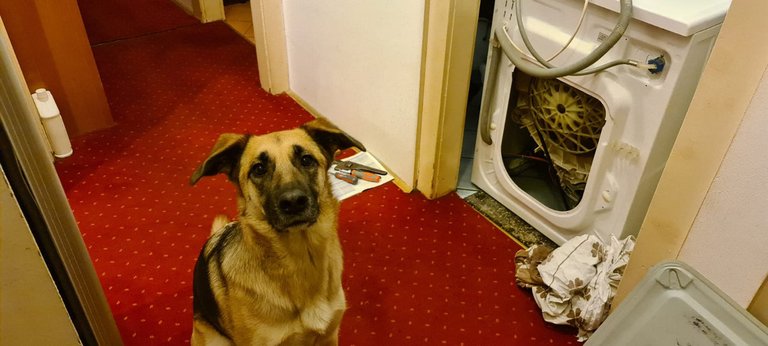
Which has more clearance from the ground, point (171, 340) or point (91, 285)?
point (91, 285)

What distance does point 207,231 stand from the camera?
218 cm

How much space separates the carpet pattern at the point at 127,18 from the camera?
3649mm

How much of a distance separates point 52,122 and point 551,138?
6.66ft

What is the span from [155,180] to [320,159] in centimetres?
135

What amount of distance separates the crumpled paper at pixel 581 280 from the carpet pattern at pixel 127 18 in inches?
118

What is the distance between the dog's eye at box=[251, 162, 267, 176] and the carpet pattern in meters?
2.76

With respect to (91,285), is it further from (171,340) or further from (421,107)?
(421,107)

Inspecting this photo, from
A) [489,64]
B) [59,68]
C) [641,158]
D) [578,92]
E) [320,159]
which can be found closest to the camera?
[320,159]

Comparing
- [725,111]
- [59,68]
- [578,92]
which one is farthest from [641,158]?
[59,68]

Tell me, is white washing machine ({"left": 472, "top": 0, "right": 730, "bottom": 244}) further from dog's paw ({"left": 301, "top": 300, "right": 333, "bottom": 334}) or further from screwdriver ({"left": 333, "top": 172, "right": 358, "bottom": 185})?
dog's paw ({"left": 301, "top": 300, "right": 333, "bottom": 334})

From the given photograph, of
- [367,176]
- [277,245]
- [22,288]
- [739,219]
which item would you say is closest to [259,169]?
[277,245]

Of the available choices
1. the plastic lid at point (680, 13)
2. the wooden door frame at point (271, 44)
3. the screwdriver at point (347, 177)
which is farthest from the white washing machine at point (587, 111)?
the wooden door frame at point (271, 44)

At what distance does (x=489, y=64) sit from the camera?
6.82ft

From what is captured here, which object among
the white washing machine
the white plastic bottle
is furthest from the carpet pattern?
the white washing machine
